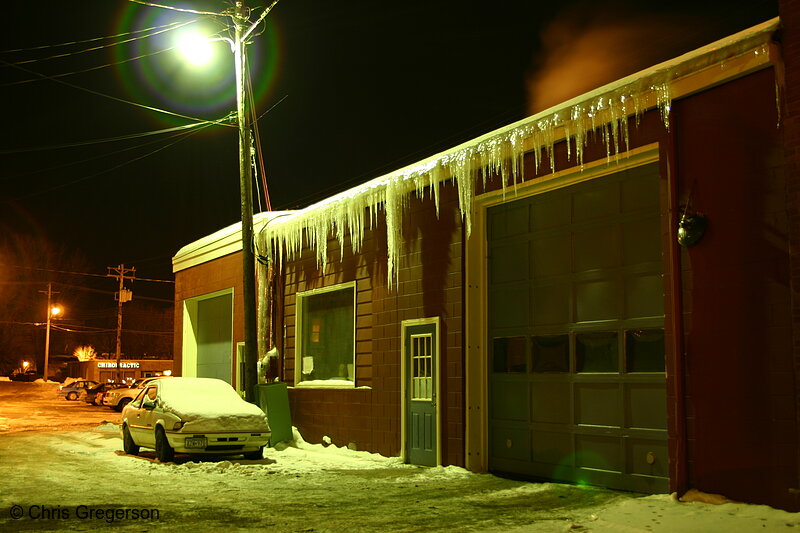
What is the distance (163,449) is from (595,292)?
747cm

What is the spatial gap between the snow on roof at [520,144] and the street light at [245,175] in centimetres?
153

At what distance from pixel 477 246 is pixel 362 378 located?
3.96m

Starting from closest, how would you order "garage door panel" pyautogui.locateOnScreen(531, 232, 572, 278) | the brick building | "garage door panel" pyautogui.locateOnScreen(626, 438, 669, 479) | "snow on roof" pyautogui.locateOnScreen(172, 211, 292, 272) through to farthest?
the brick building < "garage door panel" pyautogui.locateOnScreen(626, 438, 669, 479) < "garage door panel" pyautogui.locateOnScreen(531, 232, 572, 278) < "snow on roof" pyautogui.locateOnScreen(172, 211, 292, 272)

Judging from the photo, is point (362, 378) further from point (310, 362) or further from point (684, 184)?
point (684, 184)

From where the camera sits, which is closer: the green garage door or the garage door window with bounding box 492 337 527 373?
the green garage door

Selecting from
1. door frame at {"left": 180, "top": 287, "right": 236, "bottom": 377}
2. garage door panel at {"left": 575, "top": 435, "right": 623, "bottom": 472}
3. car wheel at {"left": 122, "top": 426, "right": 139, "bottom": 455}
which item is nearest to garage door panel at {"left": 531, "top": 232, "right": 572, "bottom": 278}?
garage door panel at {"left": 575, "top": 435, "right": 623, "bottom": 472}

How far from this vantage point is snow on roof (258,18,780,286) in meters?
8.57

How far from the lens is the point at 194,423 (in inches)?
508

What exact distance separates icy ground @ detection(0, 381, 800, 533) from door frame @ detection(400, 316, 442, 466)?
1.25 feet

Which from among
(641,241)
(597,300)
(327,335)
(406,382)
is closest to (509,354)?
(597,300)

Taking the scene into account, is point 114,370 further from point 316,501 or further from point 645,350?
point 645,350

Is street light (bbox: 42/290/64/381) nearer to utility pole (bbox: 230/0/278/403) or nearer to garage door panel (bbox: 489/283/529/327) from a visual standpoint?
utility pole (bbox: 230/0/278/403)

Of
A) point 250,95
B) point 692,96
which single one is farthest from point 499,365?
point 250,95

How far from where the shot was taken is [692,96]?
8.93m
